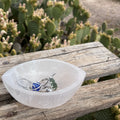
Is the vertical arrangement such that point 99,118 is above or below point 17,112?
below

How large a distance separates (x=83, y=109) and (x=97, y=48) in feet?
1.86

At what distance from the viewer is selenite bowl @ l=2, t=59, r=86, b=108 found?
0.92m

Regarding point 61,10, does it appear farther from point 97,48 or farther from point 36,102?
point 36,102

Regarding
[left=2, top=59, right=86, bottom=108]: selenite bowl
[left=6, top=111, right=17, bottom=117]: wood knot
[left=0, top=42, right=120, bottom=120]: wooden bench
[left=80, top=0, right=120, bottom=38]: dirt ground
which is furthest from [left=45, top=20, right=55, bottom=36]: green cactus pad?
[left=80, top=0, right=120, bottom=38]: dirt ground

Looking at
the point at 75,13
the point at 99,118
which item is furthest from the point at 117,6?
the point at 99,118

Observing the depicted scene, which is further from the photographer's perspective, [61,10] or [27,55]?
[61,10]

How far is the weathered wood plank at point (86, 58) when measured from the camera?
1.26 metres

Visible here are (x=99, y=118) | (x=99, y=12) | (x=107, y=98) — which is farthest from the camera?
(x=99, y=12)

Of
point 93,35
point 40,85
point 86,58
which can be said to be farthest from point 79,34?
point 40,85

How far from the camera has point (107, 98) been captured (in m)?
1.08

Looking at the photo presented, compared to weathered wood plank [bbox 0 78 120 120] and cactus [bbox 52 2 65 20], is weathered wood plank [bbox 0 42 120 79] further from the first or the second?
cactus [bbox 52 2 65 20]

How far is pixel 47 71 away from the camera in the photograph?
118 centimetres

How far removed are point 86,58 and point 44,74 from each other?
31 centimetres

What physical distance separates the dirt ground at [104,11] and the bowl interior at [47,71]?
280 centimetres
